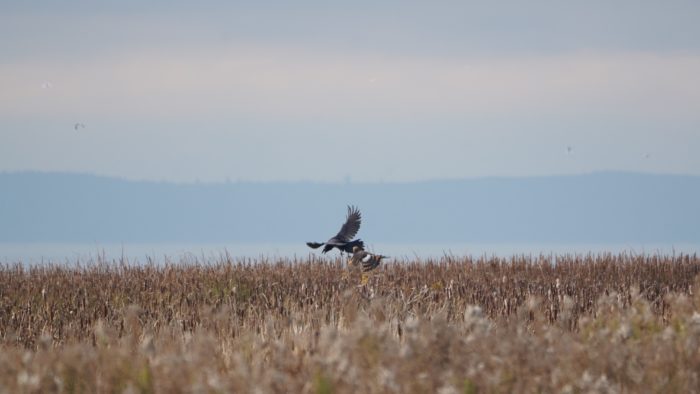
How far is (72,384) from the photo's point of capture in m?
5.88

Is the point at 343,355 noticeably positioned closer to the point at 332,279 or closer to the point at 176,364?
the point at 176,364

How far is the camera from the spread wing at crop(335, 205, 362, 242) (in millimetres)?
15329

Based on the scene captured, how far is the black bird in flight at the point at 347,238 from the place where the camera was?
1422 cm

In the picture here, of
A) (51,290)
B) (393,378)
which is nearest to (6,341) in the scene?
(51,290)

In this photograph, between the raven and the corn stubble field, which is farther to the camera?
the raven

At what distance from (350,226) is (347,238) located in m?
0.37

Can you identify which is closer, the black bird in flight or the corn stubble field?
the corn stubble field

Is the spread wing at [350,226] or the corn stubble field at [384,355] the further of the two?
the spread wing at [350,226]

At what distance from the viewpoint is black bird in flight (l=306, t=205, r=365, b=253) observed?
14.2 meters

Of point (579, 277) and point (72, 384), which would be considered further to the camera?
point (579, 277)

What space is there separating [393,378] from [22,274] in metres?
13.9

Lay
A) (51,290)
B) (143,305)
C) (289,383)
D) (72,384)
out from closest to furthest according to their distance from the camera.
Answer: (289,383), (72,384), (143,305), (51,290)

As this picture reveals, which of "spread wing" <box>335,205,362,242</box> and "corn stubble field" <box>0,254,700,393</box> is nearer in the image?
"corn stubble field" <box>0,254,700,393</box>

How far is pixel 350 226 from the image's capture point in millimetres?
15562
